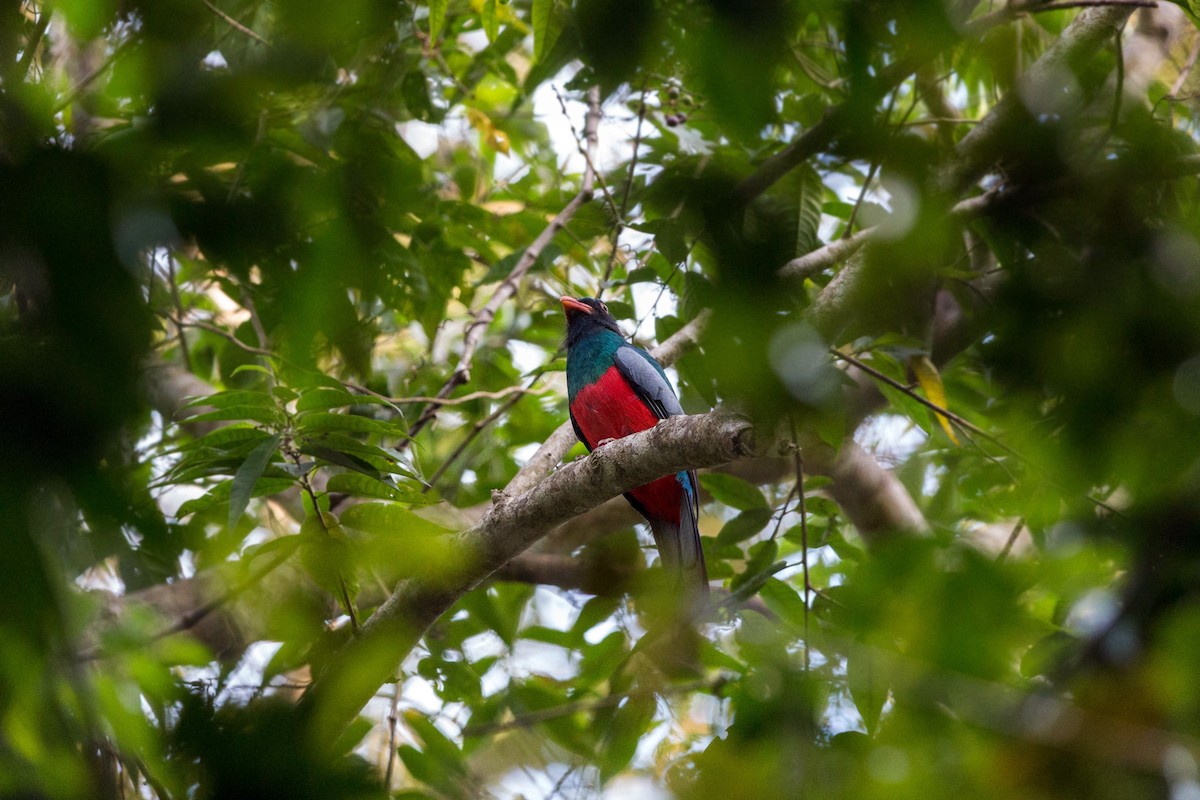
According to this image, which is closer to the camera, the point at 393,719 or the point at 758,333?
the point at 758,333

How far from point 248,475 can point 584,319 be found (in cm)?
346

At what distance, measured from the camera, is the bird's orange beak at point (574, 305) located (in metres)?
5.68

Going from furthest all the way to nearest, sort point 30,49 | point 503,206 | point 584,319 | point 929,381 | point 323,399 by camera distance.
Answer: point 503,206, point 584,319, point 929,381, point 323,399, point 30,49

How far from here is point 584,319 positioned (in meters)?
5.94

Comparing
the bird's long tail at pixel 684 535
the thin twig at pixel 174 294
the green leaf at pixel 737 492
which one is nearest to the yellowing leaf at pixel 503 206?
the thin twig at pixel 174 294

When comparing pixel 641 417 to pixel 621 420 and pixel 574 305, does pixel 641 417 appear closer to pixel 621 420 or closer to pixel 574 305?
pixel 621 420

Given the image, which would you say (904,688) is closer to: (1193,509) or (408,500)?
(1193,509)

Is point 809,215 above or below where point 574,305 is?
below

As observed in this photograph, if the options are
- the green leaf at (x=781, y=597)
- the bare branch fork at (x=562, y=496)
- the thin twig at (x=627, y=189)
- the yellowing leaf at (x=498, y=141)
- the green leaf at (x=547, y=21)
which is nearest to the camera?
the thin twig at (x=627, y=189)

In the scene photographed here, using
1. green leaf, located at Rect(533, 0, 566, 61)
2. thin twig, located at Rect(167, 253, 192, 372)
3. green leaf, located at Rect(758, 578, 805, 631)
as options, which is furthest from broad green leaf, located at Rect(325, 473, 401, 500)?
green leaf, located at Rect(533, 0, 566, 61)

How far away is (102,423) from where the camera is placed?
34.2 inches

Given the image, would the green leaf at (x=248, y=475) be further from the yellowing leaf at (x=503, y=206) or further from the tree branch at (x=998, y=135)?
the yellowing leaf at (x=503, y=206)

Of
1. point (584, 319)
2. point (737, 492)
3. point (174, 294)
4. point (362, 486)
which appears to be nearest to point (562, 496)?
point (362, 486)

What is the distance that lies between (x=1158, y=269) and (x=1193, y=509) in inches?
9.7
